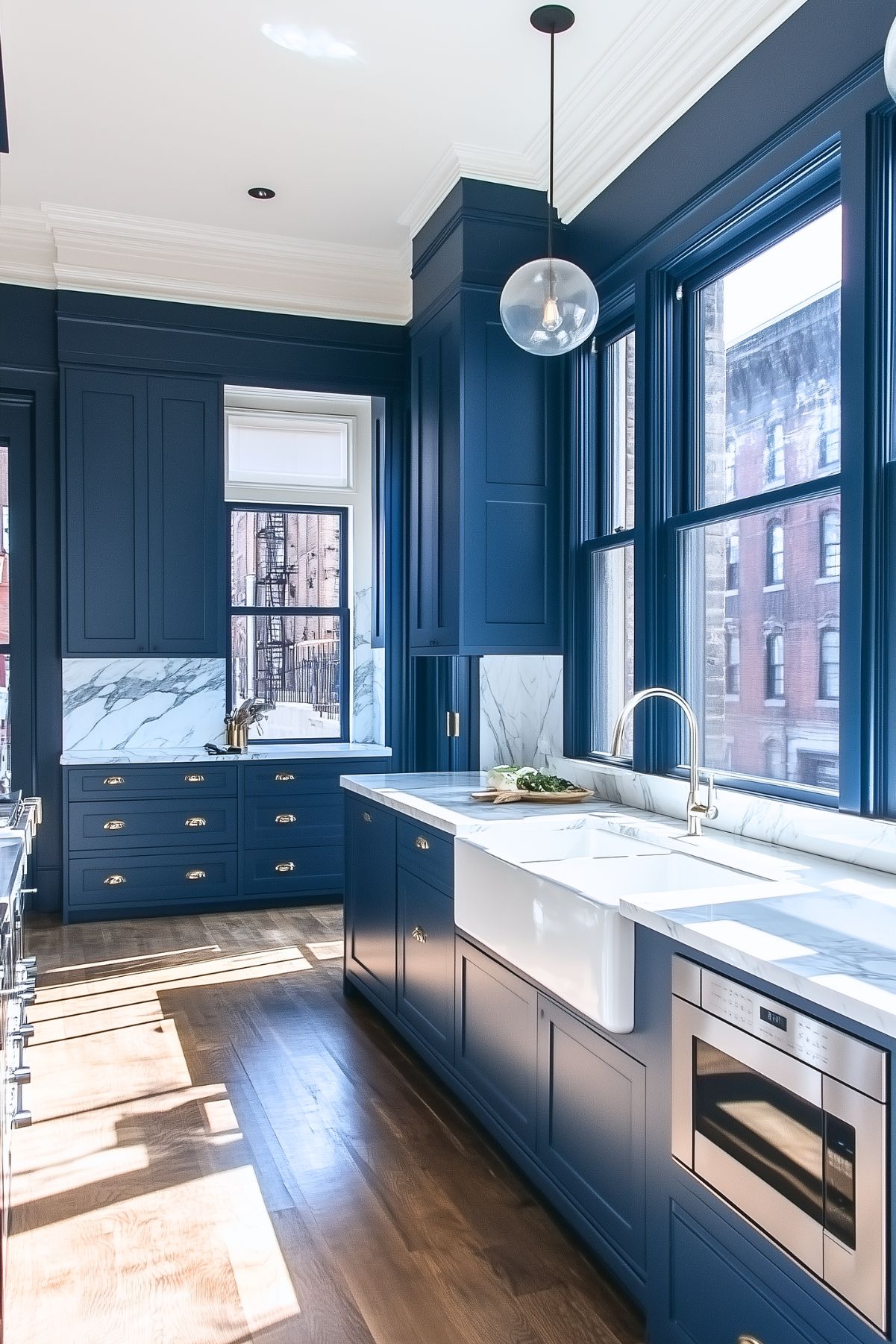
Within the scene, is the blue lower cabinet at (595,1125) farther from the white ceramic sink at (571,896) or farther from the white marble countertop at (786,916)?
the white marble countertop at (786,916)

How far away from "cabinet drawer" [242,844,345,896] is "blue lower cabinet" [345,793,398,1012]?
1345mm

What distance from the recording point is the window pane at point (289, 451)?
6203 mm

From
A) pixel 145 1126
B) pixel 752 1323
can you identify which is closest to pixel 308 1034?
pixel 145 1126

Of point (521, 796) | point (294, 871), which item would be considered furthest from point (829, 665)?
point (294, 871)

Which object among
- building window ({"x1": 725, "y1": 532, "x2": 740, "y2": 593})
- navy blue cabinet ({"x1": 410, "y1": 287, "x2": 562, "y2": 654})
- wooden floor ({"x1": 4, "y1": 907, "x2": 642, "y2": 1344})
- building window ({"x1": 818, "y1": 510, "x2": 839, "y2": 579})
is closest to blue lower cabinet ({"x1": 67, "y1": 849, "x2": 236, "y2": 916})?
wooden floor ({"x1": 4, "y1": 907, "x2": 642, "y2": 1344})

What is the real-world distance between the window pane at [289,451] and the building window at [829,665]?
13.4 ft

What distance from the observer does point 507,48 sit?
353 cm

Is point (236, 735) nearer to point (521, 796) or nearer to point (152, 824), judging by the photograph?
point (152, 824)

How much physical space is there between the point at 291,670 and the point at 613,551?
2.83 meters

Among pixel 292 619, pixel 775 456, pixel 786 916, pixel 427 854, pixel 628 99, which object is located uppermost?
Answer: pixel 628 99

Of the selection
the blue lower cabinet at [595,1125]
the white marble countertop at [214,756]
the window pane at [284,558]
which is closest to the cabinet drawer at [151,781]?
the white marble countertop at [214,756]

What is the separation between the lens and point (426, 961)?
3.31 meters

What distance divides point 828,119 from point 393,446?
355 cm

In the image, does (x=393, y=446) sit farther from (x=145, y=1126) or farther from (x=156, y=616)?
(x=145, y=1126)
